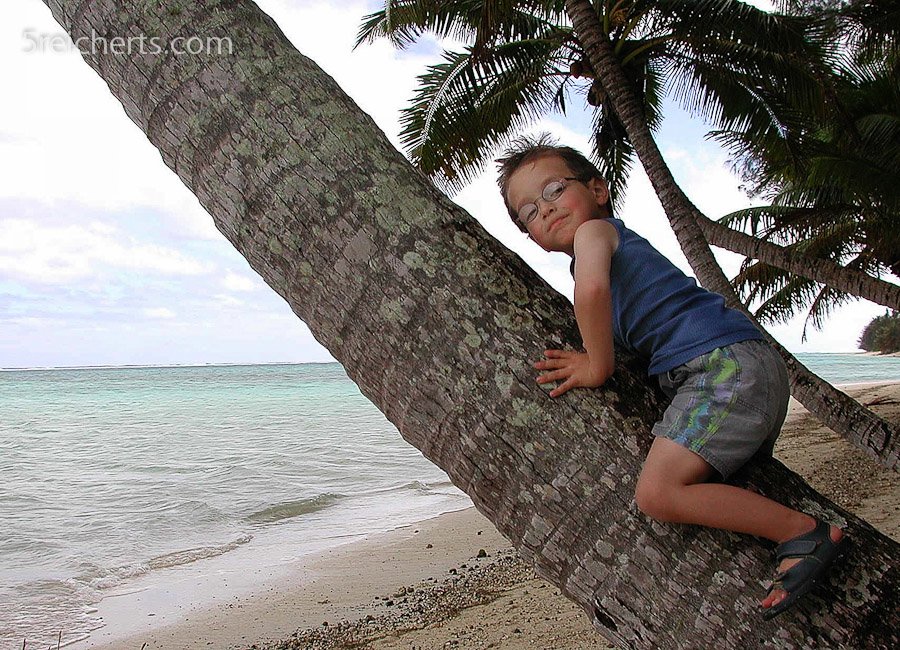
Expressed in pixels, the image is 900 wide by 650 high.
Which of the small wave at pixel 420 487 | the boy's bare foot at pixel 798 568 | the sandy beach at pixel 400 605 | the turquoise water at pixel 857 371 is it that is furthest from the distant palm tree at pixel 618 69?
the turquoise water at pixel 857 371

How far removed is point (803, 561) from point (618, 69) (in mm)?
7873

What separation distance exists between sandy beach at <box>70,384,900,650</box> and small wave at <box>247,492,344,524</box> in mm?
2058

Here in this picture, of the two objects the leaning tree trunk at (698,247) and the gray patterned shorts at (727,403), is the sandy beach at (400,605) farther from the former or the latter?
the gray patterned shorts at (727,403)

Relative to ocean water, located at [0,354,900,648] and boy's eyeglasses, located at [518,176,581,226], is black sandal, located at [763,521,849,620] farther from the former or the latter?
ocean water, located at [0,354,900,648]

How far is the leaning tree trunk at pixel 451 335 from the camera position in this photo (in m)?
1.46

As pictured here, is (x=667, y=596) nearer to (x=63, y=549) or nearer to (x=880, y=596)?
(x=880, y=596)

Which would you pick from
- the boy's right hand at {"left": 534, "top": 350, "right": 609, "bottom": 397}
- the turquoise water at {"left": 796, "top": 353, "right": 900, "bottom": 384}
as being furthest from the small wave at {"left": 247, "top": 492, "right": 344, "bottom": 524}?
the turquoise water at {"left": 796, "top": 353, "right": 900, "bottom": 384}

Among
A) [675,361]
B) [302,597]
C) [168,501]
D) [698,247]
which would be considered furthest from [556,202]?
[168,501]

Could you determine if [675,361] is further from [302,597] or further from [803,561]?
[302,597]

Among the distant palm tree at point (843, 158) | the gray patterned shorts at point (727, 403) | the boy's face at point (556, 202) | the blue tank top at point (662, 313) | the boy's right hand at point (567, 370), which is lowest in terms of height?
the gray patterned shorts at point (727, 403)

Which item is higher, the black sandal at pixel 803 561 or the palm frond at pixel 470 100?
the palm frond at pixel 470 100

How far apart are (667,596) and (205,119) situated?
4.71 feet

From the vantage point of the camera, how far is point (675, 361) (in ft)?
5.97

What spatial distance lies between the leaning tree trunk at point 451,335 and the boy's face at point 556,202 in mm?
467
